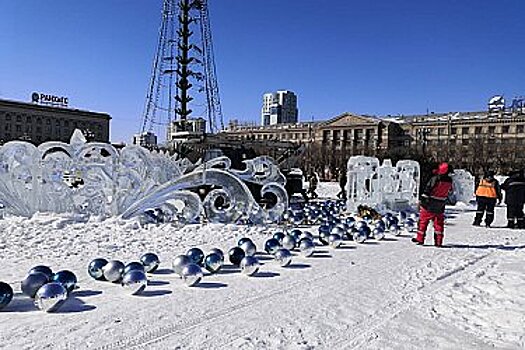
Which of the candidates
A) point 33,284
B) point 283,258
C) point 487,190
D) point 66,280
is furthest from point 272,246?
point 487,190

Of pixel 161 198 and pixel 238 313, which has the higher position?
pixel 161 198

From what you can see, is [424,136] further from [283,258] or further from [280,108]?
[280,108]

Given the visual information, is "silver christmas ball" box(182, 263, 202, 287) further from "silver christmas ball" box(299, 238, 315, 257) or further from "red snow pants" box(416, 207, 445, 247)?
"red snow pants" box(416, 207, 445, 247)

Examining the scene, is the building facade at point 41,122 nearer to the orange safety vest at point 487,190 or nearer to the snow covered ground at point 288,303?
the orange safety vest at point 487,190

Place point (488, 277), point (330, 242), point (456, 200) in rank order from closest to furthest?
1. point (488, 277)
2. point (330, 242)
3. point (456, 200)

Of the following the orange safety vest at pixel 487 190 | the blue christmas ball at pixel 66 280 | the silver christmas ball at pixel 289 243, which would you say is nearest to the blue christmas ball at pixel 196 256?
the blue christmas ball at pixel 66 280

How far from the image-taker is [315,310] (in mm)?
4535

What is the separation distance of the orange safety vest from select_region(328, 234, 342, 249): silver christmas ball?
21.5 ft

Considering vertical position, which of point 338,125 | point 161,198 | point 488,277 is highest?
point 338,125

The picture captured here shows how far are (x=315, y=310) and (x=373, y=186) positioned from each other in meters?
10.4

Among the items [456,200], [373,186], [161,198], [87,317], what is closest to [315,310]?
[87,317]

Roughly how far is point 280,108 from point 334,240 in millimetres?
119428

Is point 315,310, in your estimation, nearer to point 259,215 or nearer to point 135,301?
point 135,301

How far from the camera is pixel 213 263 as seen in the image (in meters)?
5.82
